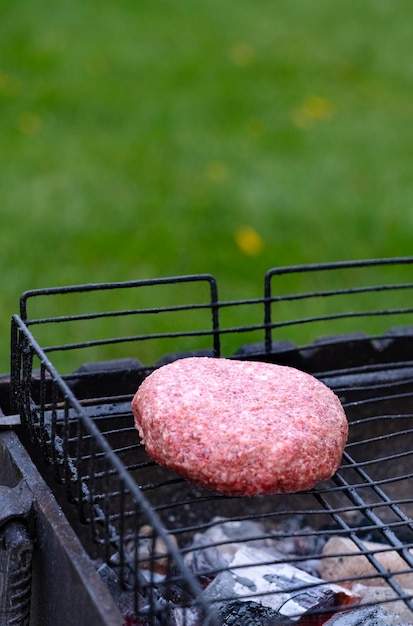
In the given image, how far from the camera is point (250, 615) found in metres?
2.21

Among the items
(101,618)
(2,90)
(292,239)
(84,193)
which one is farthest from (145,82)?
(101,618)

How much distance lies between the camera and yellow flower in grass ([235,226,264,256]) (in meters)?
4.81

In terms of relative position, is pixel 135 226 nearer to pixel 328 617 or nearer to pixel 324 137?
pixel 324 137

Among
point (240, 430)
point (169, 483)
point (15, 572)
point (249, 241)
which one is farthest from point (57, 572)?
point (249, 241)

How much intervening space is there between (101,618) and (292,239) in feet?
11.2

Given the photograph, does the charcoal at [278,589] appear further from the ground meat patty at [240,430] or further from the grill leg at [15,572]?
the grill leg at [15,572]

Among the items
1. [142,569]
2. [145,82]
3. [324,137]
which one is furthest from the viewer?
[145,82]

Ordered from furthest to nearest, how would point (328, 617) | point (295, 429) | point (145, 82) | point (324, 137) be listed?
point (145, 82) → point (324, 137) → point (328, 617) → point (295, 429)

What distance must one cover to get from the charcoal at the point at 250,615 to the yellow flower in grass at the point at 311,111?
14.6 feet

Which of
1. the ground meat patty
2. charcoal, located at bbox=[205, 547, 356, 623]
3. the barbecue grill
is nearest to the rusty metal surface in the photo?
the barbecue grill

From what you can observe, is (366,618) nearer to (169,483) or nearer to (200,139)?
(169,483)

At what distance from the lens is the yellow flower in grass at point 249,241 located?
15.8ft

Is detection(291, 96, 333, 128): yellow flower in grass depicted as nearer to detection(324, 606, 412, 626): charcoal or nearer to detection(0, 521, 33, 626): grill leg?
detection(324, 606, 412, 626): charcoal

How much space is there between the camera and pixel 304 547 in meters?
2.77
